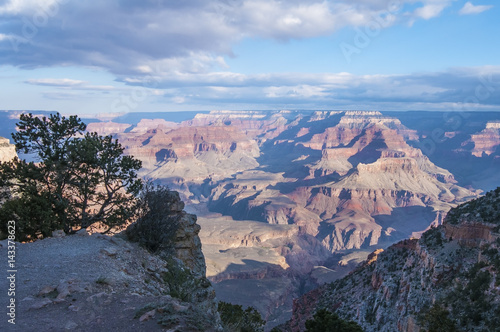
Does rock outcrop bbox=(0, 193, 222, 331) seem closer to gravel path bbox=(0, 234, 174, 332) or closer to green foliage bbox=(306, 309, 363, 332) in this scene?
gravel path bbox=(0, 234, 174, 332)

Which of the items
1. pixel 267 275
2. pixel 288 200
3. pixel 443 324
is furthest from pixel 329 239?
pixel 443 324

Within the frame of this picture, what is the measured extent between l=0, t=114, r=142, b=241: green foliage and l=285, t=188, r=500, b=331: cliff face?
18.6 meters

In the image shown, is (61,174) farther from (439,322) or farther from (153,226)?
(439,322)

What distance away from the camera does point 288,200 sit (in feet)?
583

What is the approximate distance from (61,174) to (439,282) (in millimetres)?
26516

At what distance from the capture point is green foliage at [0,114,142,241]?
1853 centimetres

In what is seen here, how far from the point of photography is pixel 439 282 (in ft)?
79.4

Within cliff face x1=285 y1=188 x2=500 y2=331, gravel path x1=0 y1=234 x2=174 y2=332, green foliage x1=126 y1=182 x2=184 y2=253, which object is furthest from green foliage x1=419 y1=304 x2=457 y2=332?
green foliage x1=126 y1=182 x2=184 y2=253

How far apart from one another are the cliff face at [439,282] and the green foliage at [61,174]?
18.6 m

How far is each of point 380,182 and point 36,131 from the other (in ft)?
633

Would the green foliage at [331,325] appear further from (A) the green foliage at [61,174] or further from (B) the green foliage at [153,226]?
(A) the green foliage at [61,174]

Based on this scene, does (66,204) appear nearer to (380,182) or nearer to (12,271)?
(12,271)

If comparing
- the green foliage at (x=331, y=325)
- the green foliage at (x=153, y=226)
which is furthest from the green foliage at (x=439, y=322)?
the green foliage at (x=153, y=226)

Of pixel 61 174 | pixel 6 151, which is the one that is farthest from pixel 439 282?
pixel 6 151
